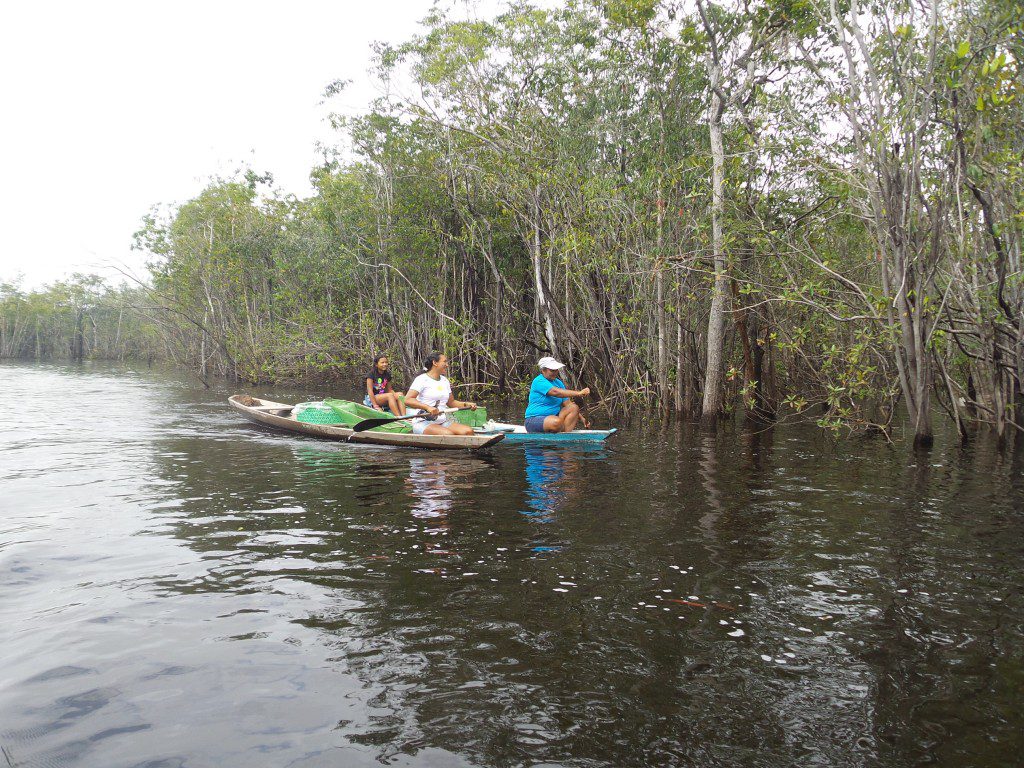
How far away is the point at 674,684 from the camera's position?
2895 millimetres

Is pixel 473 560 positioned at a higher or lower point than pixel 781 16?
lower

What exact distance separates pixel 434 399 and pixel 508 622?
6.08 metres

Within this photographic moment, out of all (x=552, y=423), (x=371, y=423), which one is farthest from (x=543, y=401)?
(x=371, y=423)

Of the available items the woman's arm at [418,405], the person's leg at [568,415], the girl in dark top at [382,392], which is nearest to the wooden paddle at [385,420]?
the woman's arm at [418,405]

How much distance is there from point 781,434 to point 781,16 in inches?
259

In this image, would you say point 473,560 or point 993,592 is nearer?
point 993,592

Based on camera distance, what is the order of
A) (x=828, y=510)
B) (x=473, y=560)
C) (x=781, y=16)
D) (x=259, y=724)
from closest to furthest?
(x=259, y=724) < (x=473, y=560) < (x=828, y=510) < (x=781, y=16)

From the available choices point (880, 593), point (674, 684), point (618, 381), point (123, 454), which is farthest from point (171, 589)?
point (618, 381)

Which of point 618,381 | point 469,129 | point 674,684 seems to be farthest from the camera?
point 469,129

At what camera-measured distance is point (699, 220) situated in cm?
1198

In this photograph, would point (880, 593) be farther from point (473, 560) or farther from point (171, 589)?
point (171, 589)

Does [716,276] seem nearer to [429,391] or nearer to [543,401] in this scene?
[543,401]

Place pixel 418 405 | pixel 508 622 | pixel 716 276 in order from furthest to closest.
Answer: pixel 716 276
pixel 418 405
pixel 508 622

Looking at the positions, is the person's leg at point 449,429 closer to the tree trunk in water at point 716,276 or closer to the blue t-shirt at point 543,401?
the blue t-shirt at point 543,401
